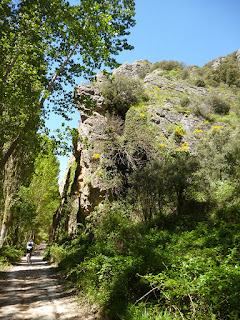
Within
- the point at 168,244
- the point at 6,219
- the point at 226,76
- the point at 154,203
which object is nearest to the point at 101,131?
the point at 154,203

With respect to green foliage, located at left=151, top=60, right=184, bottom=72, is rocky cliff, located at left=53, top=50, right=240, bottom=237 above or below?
below

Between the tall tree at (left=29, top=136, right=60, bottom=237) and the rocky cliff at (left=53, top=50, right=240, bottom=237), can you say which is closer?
the rocky cliff at (left=53, top=50, right=240, bottom=237)

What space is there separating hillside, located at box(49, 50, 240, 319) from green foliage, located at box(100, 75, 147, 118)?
0.32ft

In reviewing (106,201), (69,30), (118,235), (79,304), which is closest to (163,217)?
(118,235)

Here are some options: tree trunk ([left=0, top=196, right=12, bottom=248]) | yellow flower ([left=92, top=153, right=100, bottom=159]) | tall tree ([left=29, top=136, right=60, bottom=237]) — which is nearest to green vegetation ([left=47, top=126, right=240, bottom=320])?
yellow flower ([left=92, top=153, right=100, bottom=159])

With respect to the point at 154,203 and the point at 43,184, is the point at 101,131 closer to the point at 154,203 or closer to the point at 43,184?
the point at 154,203

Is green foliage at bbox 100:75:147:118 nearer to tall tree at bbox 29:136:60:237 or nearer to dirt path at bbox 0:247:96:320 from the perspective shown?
tall tree at bbox 29:136:60:237

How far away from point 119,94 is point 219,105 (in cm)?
1122

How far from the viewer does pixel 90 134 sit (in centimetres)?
1756

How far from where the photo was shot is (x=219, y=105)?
23656 millimetres

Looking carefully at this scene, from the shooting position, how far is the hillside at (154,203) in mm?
3787

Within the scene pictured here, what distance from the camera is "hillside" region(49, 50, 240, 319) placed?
3787mm

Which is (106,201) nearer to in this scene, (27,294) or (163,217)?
(163,217)

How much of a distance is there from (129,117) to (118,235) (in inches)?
503
